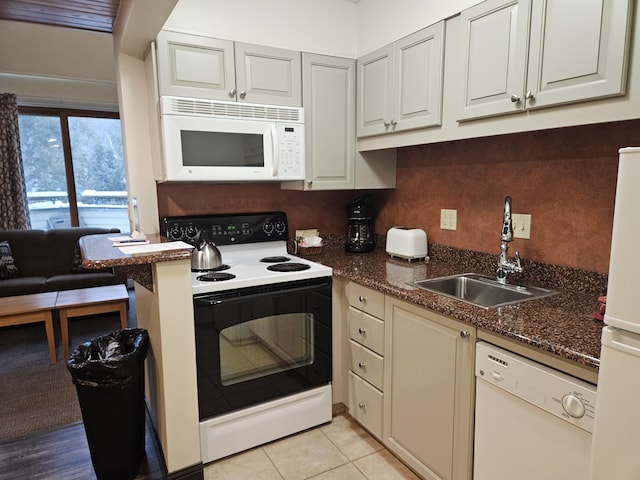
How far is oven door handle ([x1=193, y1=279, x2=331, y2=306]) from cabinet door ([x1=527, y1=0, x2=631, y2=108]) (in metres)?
Result: 1.26

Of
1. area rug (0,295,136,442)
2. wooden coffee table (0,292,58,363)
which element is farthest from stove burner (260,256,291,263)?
wooden coffee table (0,292,58,363)

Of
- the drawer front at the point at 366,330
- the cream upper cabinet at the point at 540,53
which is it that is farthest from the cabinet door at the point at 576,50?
the drawer front at the point at 366,330

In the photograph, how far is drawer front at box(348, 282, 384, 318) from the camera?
6.45 feet

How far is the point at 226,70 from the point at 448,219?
146 centimetres

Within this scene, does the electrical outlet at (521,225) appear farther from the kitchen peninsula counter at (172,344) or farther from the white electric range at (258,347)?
the kitchen peninsula counter at (172,344)

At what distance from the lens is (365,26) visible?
8.23 feet

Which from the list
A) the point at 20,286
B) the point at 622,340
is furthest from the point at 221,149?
the point at 20,286

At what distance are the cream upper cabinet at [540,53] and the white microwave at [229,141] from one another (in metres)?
0.95

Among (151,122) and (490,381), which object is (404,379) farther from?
(151,122)

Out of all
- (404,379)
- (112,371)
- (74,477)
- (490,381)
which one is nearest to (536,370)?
(490,381)

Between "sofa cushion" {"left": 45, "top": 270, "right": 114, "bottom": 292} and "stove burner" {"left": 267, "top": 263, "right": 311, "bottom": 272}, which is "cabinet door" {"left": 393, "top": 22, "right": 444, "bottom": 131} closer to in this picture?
"stove burner" {"left": 267, "top": 263, "right": 311, "bottom": 272}

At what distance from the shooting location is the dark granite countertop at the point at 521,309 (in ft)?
3.97

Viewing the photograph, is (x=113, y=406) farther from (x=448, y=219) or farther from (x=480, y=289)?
(x=448, y=219)

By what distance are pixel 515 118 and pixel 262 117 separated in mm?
1266
